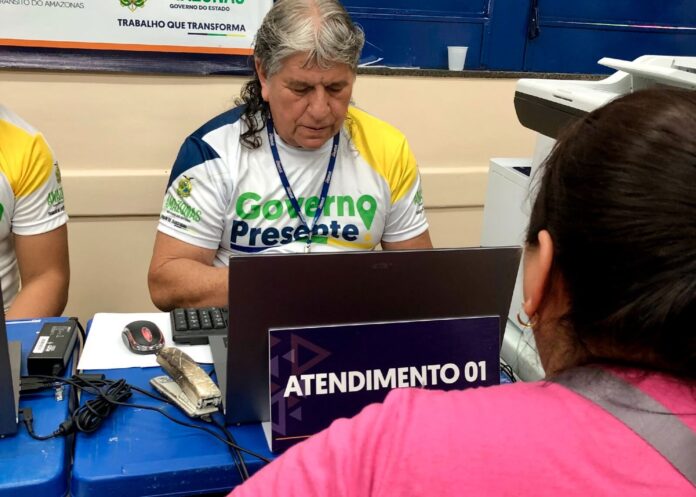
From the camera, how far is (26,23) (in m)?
2.02

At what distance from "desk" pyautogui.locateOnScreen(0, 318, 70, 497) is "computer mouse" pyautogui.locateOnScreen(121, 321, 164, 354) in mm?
175

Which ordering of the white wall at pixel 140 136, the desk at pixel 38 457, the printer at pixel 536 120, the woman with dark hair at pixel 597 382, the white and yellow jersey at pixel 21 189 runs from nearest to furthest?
the woman with dark hair at pixel 597 382 < the desk at pixel 38 457 < the printer at pixel 536 120 < the white and yellow jersey at pixel 21 189 < the white wall at pixel 140 136

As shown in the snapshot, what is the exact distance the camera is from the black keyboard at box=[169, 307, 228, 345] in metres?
1.28

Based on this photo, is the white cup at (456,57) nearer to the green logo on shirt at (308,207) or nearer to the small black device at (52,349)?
the green logo on shirt at (308,207)

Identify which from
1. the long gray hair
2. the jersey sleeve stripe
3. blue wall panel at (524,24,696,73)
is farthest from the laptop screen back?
blue wall panel at (524,24,696,73)

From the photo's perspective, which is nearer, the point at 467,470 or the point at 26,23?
the point at 467,470

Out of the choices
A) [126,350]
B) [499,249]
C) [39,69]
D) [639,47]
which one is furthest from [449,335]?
[639,47]

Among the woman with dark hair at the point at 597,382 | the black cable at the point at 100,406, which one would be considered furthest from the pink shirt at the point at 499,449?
the black cable at the point at 100,406

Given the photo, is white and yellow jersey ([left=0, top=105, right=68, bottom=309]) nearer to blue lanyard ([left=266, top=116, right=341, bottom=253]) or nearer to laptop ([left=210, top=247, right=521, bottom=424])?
blue lanyard ([left=266, top=116, right=341, bottom=253])

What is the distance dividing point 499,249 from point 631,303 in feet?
1.48

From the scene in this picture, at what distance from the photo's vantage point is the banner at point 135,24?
2.02m

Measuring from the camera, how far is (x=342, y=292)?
0.96 m

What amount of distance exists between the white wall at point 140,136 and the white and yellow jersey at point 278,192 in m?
0.54

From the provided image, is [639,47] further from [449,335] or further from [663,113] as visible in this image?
[663,113]
